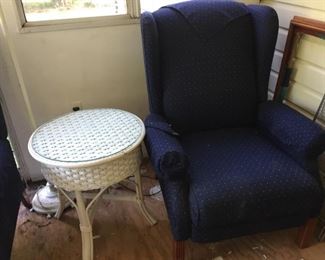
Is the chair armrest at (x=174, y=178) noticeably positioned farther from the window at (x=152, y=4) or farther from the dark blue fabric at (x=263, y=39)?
the window at (x=152, y=4)

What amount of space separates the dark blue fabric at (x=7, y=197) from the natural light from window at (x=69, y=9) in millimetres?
682

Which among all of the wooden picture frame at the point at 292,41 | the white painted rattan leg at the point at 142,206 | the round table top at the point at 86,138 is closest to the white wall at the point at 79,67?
the round table top at the point at 86,138

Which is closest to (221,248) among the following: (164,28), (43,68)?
(164,28)

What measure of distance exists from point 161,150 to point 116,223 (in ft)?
2.22

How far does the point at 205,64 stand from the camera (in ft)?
5.07

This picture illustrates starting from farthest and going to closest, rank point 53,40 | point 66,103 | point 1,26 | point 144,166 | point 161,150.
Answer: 1. point 144,166
2. point 66,103
3. point 53,40
4. point 1,26
5. point 161,150

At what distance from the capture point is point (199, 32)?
60.0 inches

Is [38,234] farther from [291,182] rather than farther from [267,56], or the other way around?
[267,56]

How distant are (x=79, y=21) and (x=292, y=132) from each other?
1.20 meters

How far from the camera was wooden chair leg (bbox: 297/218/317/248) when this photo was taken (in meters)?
1.35

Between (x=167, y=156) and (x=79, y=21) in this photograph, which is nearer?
(x=167, y=156)

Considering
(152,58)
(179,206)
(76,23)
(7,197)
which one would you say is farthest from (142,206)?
(76,23)

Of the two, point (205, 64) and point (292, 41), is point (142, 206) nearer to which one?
point (205, 64)

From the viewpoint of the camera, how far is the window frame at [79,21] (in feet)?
4.84
